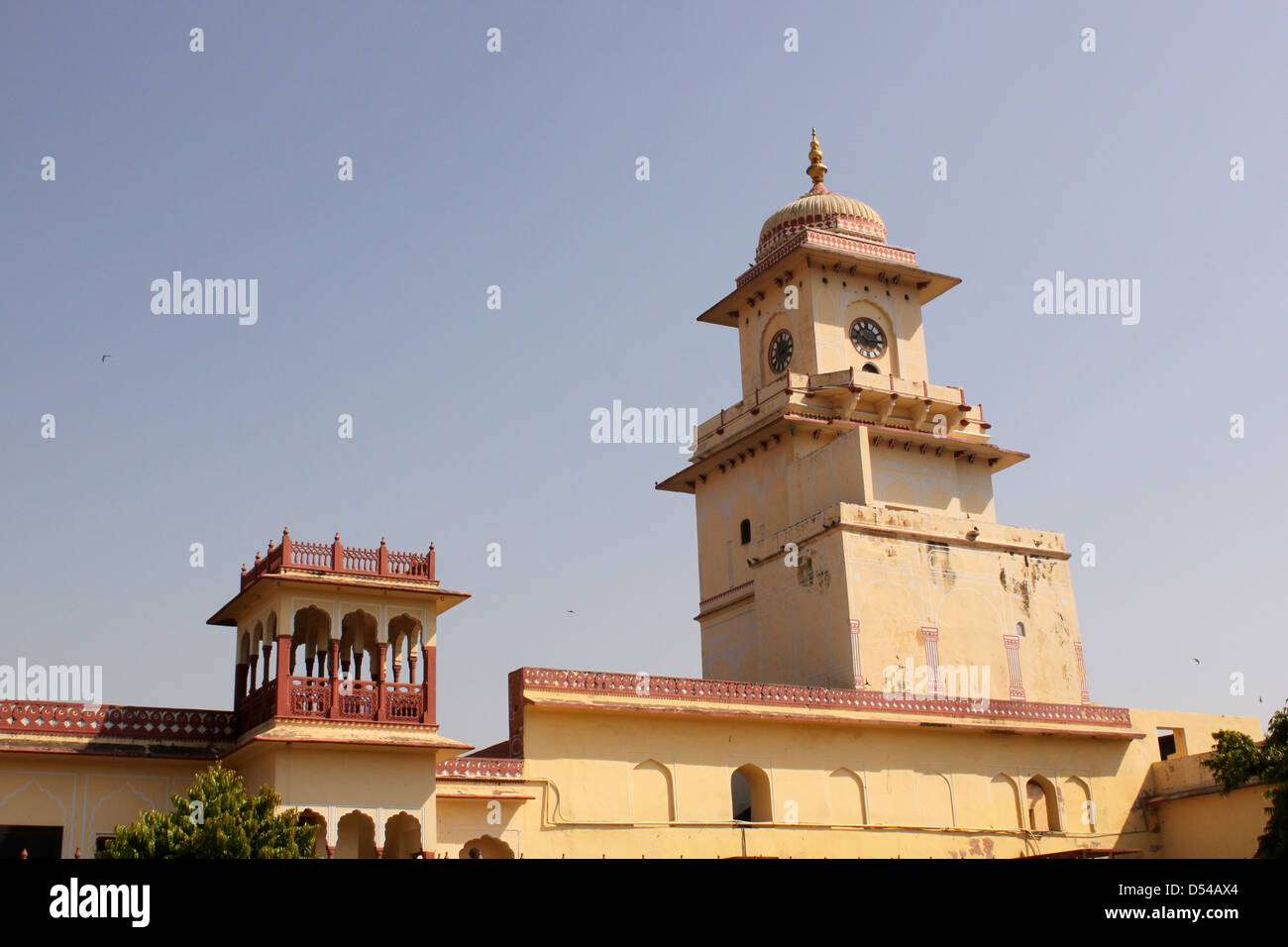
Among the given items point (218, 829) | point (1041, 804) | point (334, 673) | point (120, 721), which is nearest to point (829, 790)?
point (1041, 804)

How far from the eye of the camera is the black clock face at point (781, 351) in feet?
121

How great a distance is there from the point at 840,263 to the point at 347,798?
21.3 meters

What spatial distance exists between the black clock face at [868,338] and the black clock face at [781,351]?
5.63 ft

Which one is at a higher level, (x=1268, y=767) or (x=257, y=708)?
(x=257, y=708)

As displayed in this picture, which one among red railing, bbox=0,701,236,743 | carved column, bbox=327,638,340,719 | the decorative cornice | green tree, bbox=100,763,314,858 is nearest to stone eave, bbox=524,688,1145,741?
carved column, bbox=327,638,340,719

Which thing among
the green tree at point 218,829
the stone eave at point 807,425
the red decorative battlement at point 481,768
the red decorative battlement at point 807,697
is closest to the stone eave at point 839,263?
the stone eave at point 807,425

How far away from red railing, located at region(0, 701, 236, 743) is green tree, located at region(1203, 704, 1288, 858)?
687 inches

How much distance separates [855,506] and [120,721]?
1609cm

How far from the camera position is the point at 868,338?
3703cm

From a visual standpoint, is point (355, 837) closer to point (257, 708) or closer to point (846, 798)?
point (257, 708)

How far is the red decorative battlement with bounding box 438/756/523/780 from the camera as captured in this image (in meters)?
22.8

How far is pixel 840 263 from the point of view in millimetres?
36625

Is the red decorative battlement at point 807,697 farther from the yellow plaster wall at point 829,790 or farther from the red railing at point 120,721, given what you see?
the red railing at point 120,721

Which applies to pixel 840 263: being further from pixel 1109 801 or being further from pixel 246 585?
pixel 246 585
